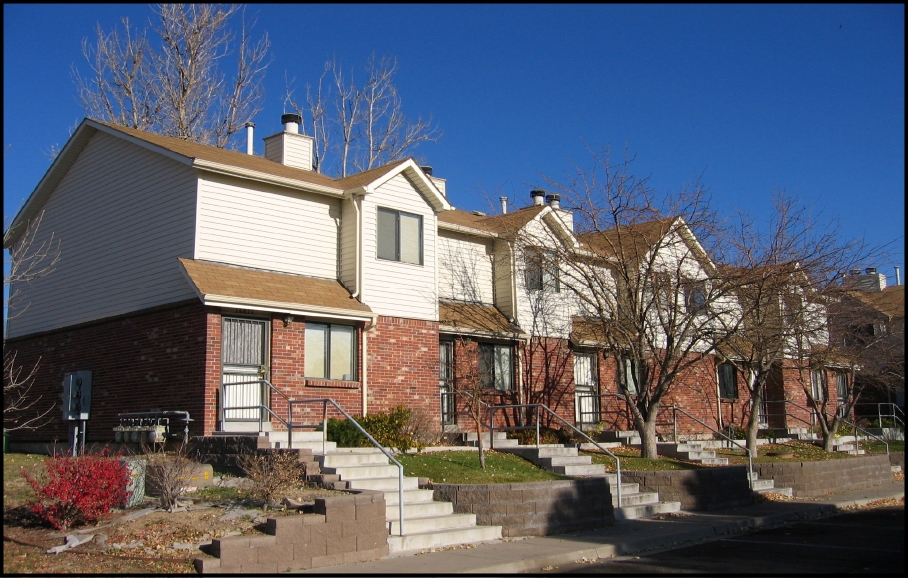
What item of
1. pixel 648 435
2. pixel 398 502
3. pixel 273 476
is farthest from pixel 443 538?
pixel 648 435

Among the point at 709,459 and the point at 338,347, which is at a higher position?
the point at 338,347

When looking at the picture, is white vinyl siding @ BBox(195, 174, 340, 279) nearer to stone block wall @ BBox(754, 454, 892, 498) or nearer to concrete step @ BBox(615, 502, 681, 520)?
concrete step @ BBox(615, 502, 681, 520)

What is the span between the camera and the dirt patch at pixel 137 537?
10328mm

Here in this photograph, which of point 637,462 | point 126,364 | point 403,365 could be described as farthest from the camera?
point 403,365

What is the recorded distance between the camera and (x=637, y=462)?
65.1 ft

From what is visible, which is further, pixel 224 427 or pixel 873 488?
pixel 873 488

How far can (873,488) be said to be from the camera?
2411 centimetres

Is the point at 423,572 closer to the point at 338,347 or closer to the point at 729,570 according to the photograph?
the point at 729,570

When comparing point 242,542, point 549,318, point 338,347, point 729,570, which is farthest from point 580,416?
point 242,542

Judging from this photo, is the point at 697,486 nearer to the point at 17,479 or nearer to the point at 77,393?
the point at 17,479

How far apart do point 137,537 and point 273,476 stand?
201 cm

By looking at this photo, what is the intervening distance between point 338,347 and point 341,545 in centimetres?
794

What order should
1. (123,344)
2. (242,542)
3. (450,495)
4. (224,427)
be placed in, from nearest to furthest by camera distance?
(242,542), (450,495), (224,427), (123,344)

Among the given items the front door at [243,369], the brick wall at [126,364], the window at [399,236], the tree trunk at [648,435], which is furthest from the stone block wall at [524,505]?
the window at [399,236]
